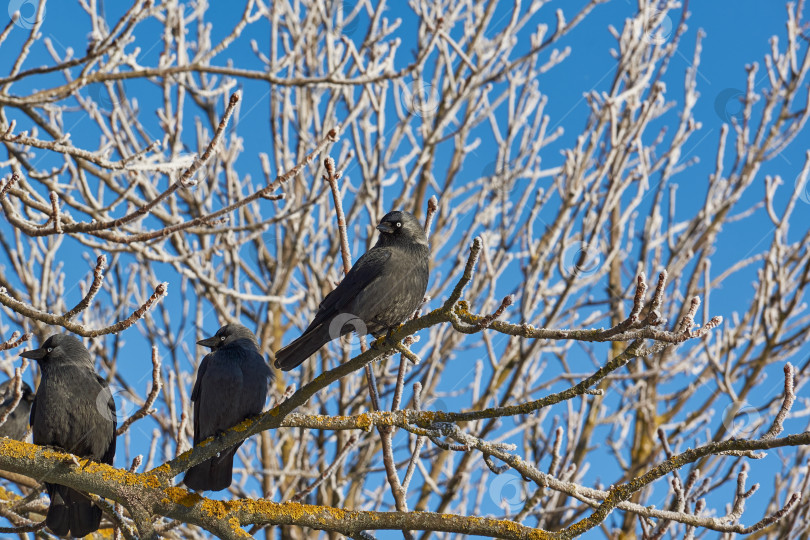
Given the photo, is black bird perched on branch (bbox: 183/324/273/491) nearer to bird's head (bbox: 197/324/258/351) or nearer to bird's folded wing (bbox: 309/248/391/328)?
bird's head (bbox: 197/324/258/351)

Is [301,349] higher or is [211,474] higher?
[301,349]

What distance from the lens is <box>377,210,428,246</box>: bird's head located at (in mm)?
4031

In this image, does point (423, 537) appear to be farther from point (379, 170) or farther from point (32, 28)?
point (32, 28)

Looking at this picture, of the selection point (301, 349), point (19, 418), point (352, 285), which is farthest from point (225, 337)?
point (19, 418)

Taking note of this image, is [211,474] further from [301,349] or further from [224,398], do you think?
[301,349]

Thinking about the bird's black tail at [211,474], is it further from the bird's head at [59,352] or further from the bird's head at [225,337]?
the bird's head at [59,352]

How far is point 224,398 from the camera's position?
13.2 ft

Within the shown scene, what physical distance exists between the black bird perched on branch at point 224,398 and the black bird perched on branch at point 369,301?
0.46 m

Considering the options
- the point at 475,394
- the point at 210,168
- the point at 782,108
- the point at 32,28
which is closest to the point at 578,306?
the point at 475,394

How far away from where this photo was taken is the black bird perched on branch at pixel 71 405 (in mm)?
4266

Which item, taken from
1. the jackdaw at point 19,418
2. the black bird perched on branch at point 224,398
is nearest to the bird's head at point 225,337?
the black bird perched on branch at point 224,398

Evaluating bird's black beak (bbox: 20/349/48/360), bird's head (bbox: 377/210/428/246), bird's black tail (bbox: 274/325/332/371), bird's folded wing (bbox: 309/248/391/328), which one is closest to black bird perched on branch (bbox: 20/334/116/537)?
bird's black beak (bbox: 20/349/48/360)

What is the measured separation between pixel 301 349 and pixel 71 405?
1.49 metres

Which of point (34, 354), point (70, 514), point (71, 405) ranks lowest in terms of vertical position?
point (70, 514)
